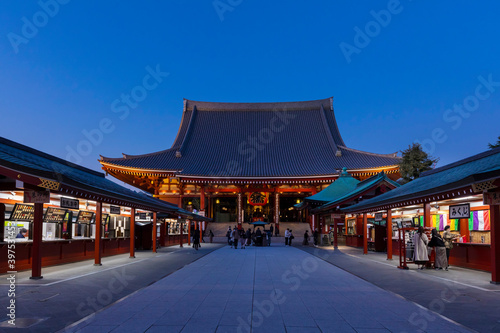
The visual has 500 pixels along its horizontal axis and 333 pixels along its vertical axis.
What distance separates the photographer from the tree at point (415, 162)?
43062mm

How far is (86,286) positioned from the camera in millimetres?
10617

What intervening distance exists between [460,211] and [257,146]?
116 feet

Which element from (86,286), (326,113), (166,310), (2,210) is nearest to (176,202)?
(326,113)

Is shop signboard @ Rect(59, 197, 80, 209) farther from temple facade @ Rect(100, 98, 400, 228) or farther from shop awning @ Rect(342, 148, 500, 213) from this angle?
temple facade @ Rect(100, 98, 400, 228)

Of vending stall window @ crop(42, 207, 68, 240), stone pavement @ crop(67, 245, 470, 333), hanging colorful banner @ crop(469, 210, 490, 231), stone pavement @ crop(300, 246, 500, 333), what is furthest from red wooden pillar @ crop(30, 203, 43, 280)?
hanging colorful banner @ crop(469, 210, 490, 231)

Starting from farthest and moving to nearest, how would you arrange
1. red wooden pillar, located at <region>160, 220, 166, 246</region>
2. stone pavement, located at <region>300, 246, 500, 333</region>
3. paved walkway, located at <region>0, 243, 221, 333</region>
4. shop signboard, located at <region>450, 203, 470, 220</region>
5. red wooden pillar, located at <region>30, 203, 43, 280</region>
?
red wooden pillar, located at <region>160, 220, 166, 246</region> → shop signboard, located at <region>450, 203, 470, 220</region> → red wooden pillar, located at <region>30, 203, 43, 280</region> → stone pavement, located at <region>300, 246, 500, 333</region> → paved walkway, located at <region>0, 243, 221, 333</region>

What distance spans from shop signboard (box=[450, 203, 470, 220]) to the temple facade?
23.5 metres

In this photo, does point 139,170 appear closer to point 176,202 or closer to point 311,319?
point 176,202

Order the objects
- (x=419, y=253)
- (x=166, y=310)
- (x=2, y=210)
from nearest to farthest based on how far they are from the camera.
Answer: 1. (x=166, y=310)
2. (x=2, y=210)
3. (x=419, y=253)

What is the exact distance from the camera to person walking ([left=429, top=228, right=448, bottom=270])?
1473cm

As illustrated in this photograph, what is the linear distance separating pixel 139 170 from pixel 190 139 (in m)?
12.1

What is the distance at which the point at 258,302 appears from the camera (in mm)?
8602

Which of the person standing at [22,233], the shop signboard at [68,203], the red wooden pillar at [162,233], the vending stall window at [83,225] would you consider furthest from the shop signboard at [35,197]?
the red wooden pillar at [162,233]

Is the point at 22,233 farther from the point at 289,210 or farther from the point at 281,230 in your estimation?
the point at 289,210
